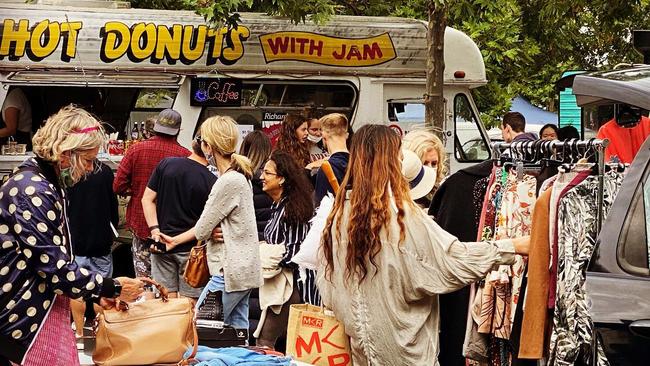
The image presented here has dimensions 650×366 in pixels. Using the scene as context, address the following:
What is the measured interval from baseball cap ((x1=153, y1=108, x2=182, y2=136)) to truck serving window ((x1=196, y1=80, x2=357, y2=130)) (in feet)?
9.27

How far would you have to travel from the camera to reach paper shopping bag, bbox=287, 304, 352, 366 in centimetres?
630

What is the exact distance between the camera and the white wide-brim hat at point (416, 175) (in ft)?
23.5

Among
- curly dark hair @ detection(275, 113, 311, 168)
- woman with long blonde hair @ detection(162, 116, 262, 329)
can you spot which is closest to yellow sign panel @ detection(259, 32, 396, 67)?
curly dark hair @ detection(275, 113, 311, 168)

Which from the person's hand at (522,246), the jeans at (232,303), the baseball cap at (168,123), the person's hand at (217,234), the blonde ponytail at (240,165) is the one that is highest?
the baseball cap at (168,123)

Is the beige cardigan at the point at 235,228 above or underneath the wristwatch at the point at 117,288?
underneath

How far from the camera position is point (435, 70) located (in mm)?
13312

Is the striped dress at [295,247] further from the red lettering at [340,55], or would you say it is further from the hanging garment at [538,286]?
the red lettering at [340,55]

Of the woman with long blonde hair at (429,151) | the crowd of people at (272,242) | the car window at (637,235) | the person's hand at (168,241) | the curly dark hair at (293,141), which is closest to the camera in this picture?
the car window at (637,235)

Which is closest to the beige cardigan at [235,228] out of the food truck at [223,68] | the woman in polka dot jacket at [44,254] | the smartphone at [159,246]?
the smartphone at [159,246]

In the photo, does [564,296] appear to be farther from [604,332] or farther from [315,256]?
[315,256]

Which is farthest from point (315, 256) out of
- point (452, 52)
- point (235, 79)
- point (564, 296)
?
point (452, 52)

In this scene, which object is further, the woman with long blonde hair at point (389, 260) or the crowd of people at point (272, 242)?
the woman with long blonde hair at point (389, 260)

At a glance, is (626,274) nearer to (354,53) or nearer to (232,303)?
(232,303)

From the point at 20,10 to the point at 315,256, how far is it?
671 centimetres
